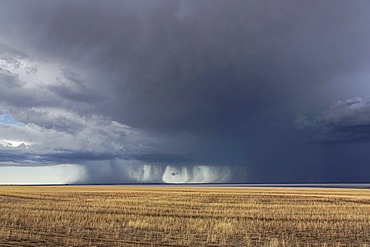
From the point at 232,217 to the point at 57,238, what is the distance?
14465 millimetres

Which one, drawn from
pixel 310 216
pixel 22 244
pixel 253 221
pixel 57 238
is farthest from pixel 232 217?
pixel 22 244

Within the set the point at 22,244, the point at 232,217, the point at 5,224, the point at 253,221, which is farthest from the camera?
the point at 232,217

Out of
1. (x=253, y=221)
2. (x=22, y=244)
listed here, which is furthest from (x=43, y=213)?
(x=253, y=221)

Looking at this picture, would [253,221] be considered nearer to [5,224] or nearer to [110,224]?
[110,224]

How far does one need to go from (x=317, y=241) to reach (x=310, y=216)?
39.2 feet

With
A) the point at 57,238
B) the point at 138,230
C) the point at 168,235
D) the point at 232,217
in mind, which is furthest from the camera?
the point at 232,217

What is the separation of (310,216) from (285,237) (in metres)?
11.5

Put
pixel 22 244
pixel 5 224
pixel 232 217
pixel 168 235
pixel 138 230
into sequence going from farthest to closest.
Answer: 1. pixel 232 217
2. pixel 5 224
3. pixel 138 230
4. pixel 168 235
5. pixel 22 244

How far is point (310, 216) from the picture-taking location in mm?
32500

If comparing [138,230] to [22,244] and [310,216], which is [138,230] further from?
[310,216]

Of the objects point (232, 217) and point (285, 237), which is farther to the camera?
point (232, 217)

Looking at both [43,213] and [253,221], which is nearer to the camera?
[253,221]

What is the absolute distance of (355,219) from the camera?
30531 millimetres

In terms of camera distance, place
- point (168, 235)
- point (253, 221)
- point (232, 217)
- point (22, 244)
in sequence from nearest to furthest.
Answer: point (22, 244)
point (168, 235)
point (253, 221)
point (232, 217)
